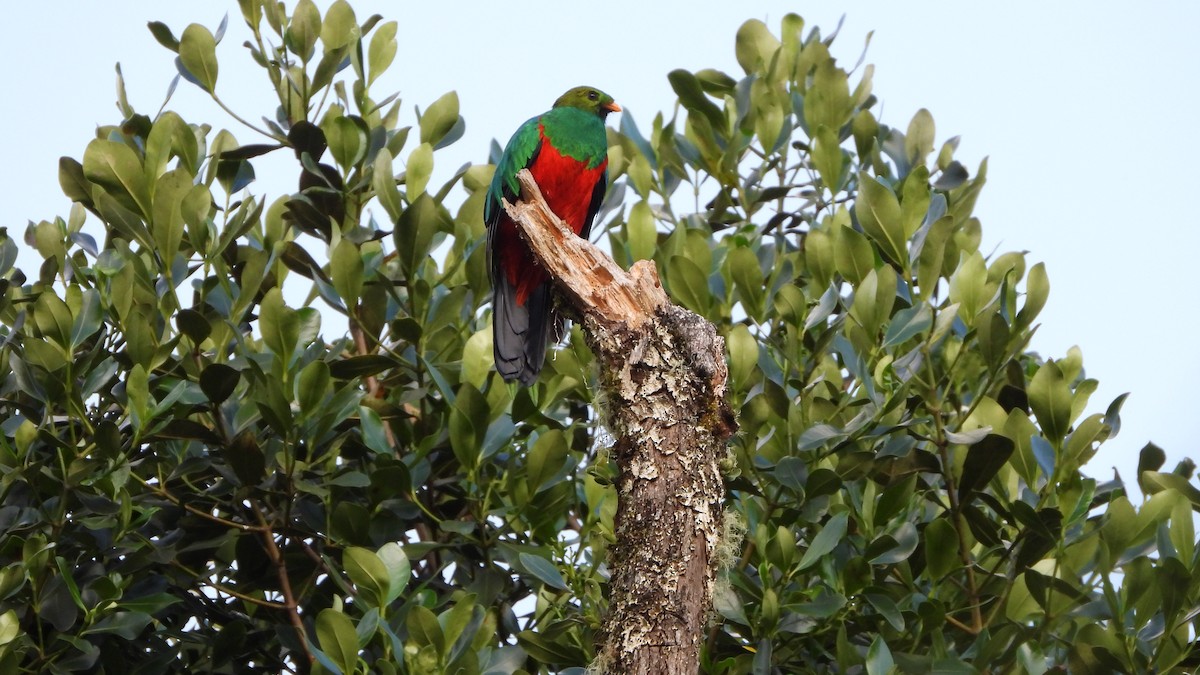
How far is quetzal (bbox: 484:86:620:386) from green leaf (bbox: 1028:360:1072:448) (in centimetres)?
144

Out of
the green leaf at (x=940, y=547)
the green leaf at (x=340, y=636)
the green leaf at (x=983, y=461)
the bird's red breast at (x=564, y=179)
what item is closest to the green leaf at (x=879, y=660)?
the green leaf at (x=940, y=547)

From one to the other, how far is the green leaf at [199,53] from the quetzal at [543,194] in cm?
101

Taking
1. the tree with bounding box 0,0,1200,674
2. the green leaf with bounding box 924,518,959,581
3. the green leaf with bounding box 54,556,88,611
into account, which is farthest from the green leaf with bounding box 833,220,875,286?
the green leaf with bounding box 54,556,88,611

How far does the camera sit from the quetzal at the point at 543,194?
12.6 ft

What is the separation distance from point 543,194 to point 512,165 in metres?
0.29

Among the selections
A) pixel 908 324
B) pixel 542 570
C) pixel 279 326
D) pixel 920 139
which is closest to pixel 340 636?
pixel 542 570

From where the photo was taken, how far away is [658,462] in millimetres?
2502

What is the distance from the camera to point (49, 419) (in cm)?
327

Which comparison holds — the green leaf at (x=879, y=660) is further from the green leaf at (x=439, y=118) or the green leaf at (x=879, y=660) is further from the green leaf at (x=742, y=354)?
the green leaf at (x=439, y=118)

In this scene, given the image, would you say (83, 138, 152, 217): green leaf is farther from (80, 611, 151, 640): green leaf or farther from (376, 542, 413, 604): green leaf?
(376, 542, 413, 604): green leaf

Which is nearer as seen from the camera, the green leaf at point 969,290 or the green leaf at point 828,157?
the green leaf at point 969,290

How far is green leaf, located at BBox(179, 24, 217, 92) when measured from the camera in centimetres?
395

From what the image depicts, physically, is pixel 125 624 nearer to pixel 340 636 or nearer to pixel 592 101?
pixel 340 636

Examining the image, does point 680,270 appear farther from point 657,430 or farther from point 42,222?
point 42,222
